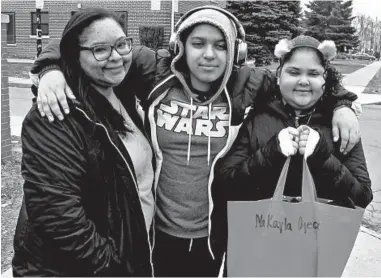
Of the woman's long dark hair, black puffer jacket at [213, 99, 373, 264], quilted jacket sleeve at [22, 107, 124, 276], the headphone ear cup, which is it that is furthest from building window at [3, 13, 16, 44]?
quilted jacket sleeve at [22, 107, 124, 276]

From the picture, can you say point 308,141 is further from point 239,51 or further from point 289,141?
point 239,51

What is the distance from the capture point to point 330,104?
2252 mm

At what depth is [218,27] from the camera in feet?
7.40

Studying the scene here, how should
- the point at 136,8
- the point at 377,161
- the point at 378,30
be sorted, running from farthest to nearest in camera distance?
the point at 378,30 → the point at 136,8 → the point at 377,161

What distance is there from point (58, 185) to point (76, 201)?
9cm

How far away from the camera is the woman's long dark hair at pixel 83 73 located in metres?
1.87

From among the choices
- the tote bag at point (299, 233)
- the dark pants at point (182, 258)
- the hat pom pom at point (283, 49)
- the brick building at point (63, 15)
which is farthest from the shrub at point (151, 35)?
the tote bag at point (299, 233)

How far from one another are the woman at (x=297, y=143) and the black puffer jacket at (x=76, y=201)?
56cm

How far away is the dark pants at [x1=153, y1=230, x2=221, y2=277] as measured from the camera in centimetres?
244

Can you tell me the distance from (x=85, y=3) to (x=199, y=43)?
18767 mm

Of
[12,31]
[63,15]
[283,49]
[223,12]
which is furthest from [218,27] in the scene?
[12,31]

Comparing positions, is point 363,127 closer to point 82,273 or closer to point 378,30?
point 82,273

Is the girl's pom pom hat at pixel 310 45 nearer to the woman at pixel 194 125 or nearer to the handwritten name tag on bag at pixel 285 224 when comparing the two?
the woman at pixel 194 125

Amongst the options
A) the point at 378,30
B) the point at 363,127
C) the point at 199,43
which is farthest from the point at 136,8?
the point at 378,30
